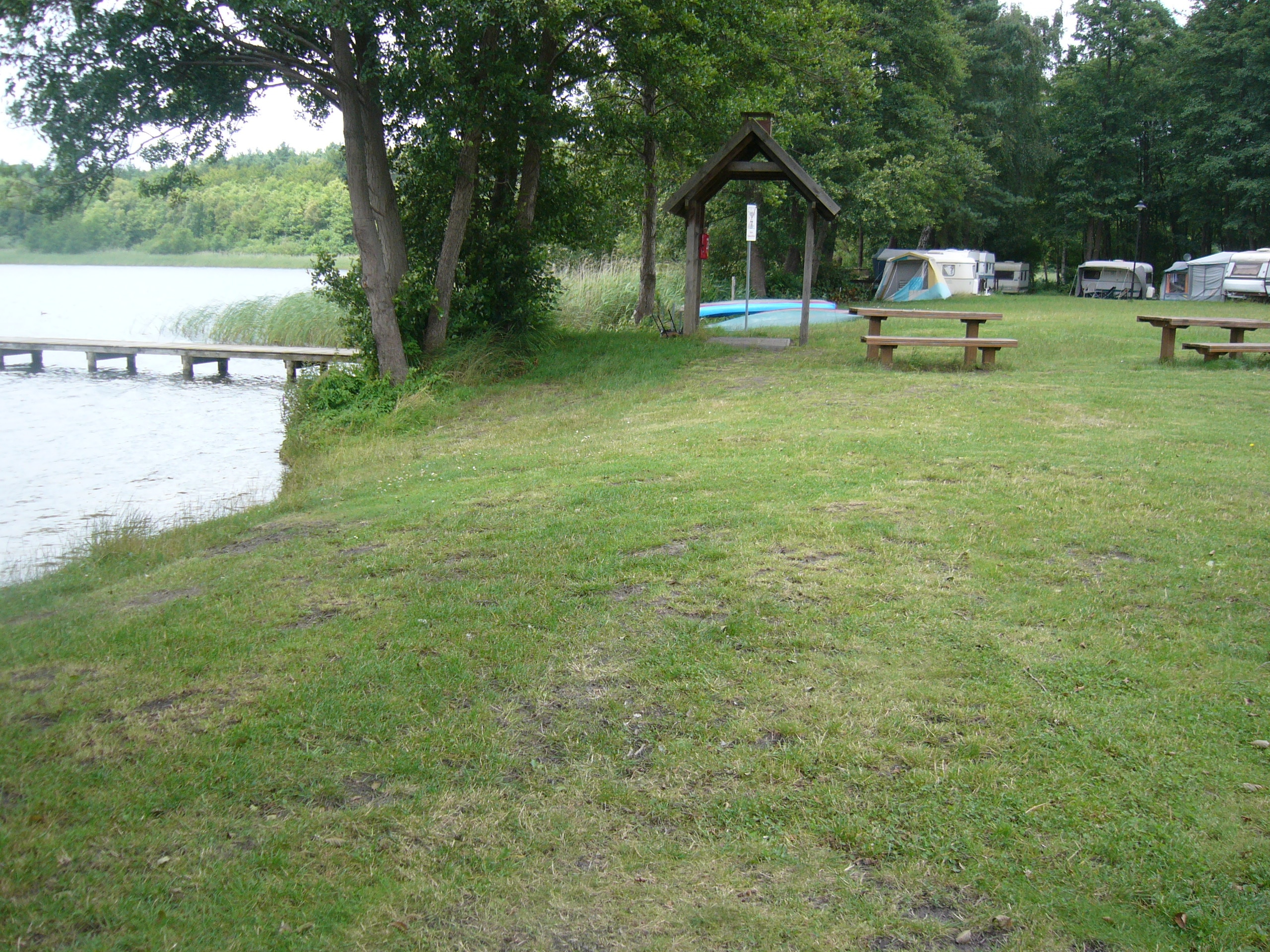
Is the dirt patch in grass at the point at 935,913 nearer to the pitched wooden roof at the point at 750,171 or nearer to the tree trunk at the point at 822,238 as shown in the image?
the pitched wooden roof at the point at 750,171

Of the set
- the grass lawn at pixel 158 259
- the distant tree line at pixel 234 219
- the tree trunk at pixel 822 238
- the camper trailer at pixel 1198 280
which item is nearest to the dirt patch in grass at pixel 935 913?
the tree trunk at pixel 822 238

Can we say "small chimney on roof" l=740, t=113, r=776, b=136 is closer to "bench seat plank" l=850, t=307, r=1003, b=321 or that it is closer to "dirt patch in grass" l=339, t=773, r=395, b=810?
"bench seat plank" l=850, t=307, r=1003, b=321

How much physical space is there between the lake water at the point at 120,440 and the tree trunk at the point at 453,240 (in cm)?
289

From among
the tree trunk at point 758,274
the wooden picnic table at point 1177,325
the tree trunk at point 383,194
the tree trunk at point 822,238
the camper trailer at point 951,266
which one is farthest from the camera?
the camper trailer at point 951,266

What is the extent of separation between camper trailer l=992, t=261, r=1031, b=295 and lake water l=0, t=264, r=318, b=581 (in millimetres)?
30124

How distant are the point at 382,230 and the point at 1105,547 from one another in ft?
38.5

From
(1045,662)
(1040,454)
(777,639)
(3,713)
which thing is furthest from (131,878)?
(1040,454)

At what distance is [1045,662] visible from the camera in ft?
13.5

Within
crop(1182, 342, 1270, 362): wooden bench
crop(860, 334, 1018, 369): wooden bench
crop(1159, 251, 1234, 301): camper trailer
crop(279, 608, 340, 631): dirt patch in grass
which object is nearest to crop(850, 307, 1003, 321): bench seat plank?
crop(860, 334, 1018, 369): wooden bench

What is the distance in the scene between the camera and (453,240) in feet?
48.6

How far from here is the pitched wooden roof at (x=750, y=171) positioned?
49.8ft

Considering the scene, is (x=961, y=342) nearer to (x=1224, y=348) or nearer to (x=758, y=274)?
(x=1224, y=348)

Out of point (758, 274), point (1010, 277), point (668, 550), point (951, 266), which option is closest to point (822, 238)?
point (758, 274)

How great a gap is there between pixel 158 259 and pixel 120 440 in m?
45.6
